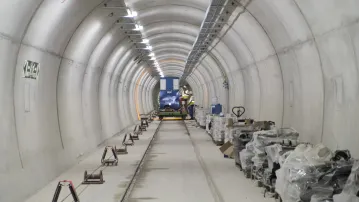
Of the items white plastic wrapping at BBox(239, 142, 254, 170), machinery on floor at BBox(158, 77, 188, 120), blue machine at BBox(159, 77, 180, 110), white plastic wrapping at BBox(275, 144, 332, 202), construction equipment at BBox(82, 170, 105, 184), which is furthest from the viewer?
blue machine at BBox(159, 77, 180, 110)

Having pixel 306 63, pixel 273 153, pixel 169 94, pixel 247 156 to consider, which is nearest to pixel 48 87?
pixel 247 156

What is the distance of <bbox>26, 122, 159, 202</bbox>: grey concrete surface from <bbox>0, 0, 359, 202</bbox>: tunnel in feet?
0.88

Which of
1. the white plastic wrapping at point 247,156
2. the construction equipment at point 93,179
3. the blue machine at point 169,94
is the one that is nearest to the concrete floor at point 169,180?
the construction equipment at point 93,179

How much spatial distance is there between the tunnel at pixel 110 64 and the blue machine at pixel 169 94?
2214cm

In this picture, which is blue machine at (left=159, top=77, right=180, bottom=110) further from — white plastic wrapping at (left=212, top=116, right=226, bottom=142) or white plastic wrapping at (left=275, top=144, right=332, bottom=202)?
white plastic wrapping at (left=275, top=144, right=332, bottom=202)

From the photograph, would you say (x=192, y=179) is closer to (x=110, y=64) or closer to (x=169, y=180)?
(x=169, y=180)

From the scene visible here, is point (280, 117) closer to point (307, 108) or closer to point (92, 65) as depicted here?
point (307, 108)

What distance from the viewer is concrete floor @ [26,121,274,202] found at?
893cm

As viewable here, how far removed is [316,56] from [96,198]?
531 centimetres

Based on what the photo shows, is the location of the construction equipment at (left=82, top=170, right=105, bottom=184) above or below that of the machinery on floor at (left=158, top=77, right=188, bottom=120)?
below

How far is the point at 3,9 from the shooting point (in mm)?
7305

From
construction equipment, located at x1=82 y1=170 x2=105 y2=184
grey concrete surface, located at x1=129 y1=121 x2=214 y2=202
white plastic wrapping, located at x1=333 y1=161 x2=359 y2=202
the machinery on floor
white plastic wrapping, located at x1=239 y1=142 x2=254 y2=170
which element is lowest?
grey concrete surface, located at x1=129 y1=121 x2=214 y2=202

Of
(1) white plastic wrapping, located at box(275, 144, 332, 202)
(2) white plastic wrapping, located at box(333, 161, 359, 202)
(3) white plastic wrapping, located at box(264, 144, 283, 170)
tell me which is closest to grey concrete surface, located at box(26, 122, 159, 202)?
(3) white plastic wrapping, located at box(264, 144, 283, 170)

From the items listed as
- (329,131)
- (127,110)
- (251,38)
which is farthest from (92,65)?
(127,110)
